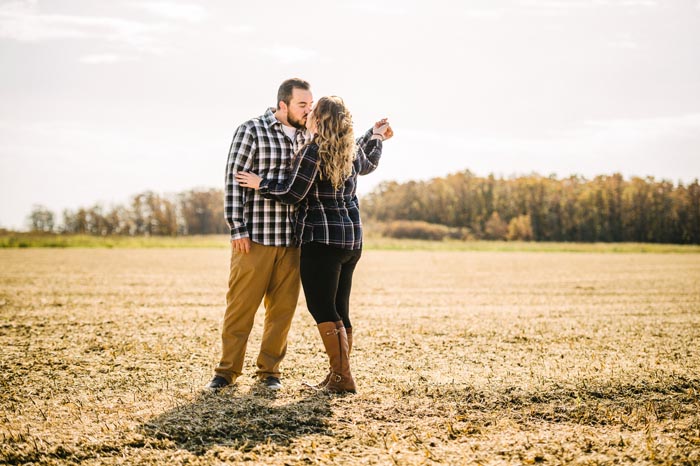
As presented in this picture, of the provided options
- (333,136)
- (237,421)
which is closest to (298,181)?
(333,136)

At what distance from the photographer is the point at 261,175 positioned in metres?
5.14

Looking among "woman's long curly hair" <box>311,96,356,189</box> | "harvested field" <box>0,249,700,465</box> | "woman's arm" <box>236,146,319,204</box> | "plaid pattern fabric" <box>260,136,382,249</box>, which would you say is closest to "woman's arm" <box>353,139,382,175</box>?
"plaid pattern fabric" <box>260,136,382,249</box>

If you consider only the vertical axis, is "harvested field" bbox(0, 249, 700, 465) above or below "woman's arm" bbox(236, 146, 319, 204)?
below

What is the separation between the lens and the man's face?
16.5 feet

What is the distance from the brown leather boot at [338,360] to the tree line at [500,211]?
69.2 meters

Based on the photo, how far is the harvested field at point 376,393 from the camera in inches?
149

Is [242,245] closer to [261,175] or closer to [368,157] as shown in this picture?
[261,175]

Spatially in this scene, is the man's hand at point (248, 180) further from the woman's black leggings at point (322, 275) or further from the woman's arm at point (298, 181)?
the woman's black leggings at point (322, 275)

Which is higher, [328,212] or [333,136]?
[333,136]

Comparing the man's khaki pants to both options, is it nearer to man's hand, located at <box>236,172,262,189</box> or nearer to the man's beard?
man's hand, located at <box>236,172,262,189</box>

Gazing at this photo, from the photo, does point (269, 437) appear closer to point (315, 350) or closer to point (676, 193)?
point (315, 350)

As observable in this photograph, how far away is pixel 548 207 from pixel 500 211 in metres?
7.29

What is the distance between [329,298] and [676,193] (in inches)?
3519

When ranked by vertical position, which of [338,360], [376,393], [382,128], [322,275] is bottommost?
[376,393]
